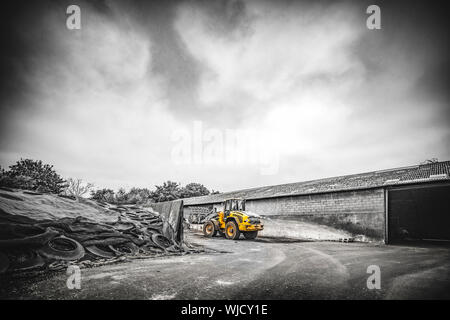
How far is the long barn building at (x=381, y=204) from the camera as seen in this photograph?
11867 millimetres

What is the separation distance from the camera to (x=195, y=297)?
127 inches

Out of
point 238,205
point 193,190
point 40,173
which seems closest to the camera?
point 238,205

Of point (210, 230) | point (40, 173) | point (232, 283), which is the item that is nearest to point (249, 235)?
point (210, 230)

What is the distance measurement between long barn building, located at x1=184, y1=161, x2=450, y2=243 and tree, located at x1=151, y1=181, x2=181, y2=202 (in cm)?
2574

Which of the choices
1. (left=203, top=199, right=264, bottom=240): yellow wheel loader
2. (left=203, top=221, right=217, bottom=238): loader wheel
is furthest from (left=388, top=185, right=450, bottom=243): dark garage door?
(left=203, top=221, right=217, bottom=238): loader wheel

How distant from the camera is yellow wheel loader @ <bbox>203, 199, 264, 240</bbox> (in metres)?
12.1

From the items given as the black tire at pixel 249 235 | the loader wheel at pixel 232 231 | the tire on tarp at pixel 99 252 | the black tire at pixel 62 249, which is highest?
the black tire at pixel 62 249

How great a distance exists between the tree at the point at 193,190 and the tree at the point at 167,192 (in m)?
1.11

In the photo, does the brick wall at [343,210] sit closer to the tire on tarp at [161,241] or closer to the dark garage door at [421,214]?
the dark garage door at [421,214]

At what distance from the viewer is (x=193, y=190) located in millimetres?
45750

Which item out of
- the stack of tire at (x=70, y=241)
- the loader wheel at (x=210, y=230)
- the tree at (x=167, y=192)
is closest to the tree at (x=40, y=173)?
the tree at (x=167, y=192)

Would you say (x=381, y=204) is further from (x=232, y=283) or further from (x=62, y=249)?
(x=62, y=249)

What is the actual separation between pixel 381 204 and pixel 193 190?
3698cm
